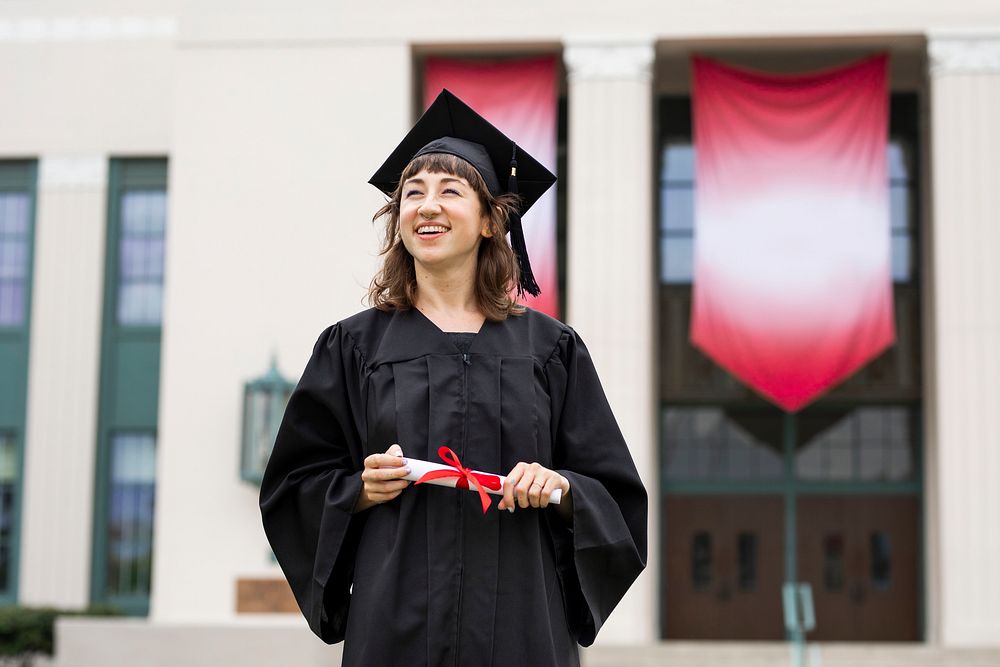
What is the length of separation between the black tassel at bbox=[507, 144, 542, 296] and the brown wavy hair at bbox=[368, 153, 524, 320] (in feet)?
0.08

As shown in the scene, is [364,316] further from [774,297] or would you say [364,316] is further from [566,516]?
[774,297]

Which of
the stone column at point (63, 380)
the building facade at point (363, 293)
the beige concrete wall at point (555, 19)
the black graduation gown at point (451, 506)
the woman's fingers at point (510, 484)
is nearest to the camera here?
the woman's fingers at point (510, 484)

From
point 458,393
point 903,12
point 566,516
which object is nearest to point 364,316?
point 458,393

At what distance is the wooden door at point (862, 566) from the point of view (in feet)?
58.9

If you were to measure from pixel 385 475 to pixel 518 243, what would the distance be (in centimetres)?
77

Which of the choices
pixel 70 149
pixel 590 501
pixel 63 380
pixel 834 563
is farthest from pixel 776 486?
pixel 590 501

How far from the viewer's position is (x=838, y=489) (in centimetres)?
1808

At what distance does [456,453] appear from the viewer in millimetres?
3117

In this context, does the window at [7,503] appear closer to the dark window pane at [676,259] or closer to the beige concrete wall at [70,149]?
the beige concrete wall at [70,149]

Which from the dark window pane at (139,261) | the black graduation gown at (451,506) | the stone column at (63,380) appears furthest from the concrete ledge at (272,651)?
the black graduation gown at (451,506)

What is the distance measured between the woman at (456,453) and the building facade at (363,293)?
12158 millimetres

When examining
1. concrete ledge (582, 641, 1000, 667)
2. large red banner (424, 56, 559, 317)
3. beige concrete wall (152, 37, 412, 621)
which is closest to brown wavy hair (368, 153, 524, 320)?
concrete ledge (582, 641, 1000, 667)

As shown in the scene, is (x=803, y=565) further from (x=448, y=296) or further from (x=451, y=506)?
(x=451, y=506)

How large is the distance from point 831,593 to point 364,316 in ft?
51.8
